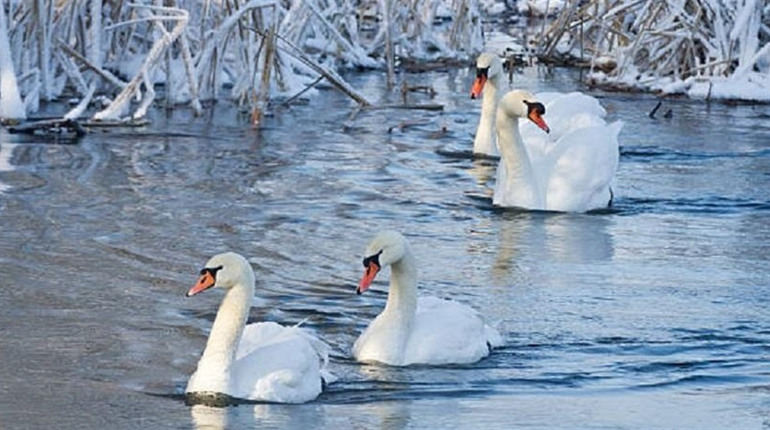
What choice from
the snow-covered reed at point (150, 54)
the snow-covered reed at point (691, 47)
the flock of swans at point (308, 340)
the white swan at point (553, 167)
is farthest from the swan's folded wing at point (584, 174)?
the snow-covered reed at point (691, 47)

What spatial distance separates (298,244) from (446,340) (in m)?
2.95

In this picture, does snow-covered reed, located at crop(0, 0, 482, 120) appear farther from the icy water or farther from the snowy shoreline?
the icy water

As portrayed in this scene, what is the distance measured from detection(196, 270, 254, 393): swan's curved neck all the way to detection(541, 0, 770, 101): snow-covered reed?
1285 cm

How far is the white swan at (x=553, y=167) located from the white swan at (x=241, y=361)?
5.37m

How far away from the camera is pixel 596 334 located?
8.97 metres

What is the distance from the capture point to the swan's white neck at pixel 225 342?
7652 mm

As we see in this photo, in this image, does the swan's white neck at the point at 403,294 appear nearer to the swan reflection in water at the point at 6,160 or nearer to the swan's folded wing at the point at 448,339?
the swan's folded wing at the point at 448,339

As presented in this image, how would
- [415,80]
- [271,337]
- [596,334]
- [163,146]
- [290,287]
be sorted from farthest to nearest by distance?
[415,80] < [163,146] < [290,287] < [596,334] < [271,337]

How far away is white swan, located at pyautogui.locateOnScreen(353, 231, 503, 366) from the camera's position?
8.41 metres

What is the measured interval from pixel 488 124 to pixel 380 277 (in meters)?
5.41

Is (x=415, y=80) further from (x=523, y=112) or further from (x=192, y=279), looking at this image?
(x=192, y=279)

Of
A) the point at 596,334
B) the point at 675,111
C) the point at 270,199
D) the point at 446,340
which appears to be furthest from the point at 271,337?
the point at 675,111

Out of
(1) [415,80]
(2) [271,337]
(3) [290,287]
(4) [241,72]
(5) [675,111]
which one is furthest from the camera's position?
(1) [415,80]

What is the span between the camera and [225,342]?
7684mm
